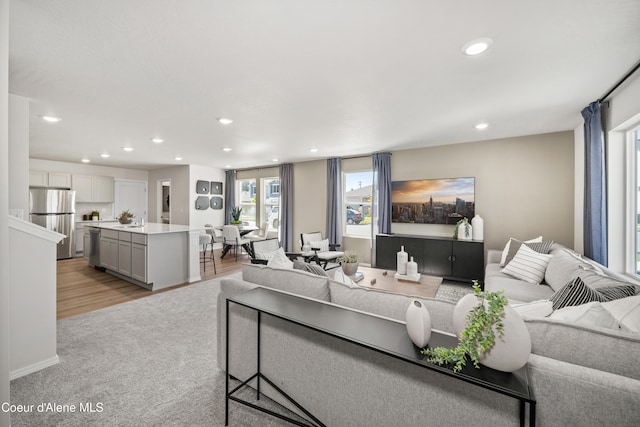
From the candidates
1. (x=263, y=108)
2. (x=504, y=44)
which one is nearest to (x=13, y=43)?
(x=263, y=108)

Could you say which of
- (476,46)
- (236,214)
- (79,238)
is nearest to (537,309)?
(476,46)

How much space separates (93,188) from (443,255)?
894 centimetres

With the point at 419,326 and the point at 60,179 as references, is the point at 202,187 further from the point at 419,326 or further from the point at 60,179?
the point at 419,326

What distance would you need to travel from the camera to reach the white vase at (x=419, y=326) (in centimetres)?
100

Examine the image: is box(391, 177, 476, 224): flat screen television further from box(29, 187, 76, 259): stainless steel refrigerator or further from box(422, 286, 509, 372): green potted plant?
box(29, 187, 76, 259): stainless steel refrigerator

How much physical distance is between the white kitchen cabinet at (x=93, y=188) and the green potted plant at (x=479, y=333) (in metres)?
9.20

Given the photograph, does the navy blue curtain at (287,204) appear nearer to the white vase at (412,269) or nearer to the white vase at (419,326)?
the white vase at (412,269)

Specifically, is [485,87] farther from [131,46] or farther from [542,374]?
[131,46]

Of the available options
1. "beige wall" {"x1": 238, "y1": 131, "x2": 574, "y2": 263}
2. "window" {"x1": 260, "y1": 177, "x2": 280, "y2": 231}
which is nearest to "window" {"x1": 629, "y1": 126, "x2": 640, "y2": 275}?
"beige wall" {"x1": 238, "y1": 131, "x2": 574, "y2": 263}

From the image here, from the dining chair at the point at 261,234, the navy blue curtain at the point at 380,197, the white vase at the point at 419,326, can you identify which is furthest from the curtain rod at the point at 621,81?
the dining chair at the point at 261,234

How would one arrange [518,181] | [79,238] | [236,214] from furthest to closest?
[236,214] → [79,238] → [518,181]

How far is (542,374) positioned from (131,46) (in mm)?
2926

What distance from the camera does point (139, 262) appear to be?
13.6ft

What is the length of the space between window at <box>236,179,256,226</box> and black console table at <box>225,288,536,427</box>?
6491mm
